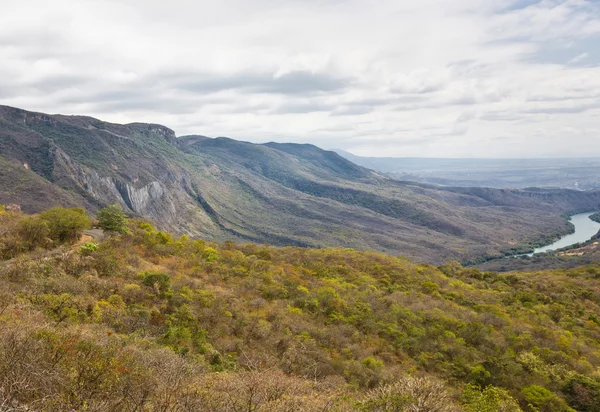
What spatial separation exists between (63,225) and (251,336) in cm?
1431

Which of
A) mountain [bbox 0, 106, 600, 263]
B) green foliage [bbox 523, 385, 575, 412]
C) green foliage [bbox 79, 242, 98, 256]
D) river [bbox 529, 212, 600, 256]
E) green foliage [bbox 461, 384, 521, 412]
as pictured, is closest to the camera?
green foliage [bbox 461, 384, 521, 412]

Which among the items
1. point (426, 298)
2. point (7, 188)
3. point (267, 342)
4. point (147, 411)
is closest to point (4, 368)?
point (147, 411)

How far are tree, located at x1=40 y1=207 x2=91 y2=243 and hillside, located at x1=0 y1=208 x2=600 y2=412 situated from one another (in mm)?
126

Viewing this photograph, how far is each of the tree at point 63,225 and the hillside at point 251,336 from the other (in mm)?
126

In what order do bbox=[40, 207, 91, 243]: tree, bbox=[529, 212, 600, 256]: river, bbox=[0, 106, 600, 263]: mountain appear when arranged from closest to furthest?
bbox=[40, 207, 91, 243]: tree
bbox=[0, 106, 600, 263]: mountain
bbox=[529, 212, 600, 256]: river

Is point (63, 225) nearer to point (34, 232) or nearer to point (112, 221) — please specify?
point (34, 232)

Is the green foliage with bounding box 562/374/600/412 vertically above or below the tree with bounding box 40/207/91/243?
below

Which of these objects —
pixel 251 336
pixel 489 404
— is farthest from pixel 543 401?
pixel 251 336

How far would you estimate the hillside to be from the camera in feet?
30.7

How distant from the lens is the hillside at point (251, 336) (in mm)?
9359

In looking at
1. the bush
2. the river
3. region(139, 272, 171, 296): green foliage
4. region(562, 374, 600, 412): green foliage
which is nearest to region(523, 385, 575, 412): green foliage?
region(562, 374, 600, 412): green foliage

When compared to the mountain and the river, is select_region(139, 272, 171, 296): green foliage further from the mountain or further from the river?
the river

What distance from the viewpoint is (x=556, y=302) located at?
111 feet

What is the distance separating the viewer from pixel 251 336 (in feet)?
57.5
